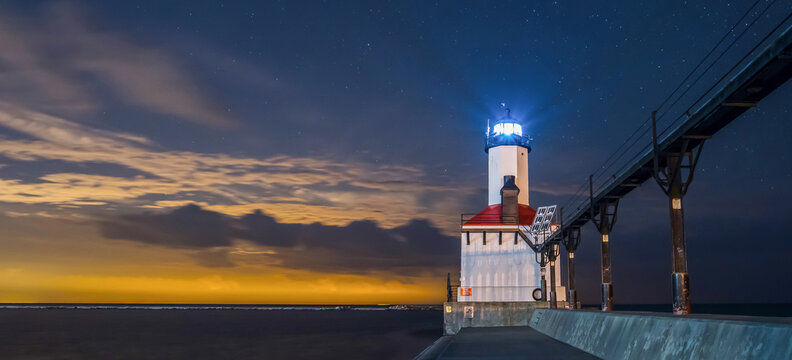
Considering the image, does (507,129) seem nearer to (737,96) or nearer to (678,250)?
(678,250)

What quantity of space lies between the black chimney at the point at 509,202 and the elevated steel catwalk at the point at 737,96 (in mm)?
34831

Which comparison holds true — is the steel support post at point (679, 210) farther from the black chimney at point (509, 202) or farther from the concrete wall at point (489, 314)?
the black chimney at point (509, 202)

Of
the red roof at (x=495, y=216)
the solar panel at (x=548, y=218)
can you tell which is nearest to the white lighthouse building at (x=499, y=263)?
the red roof at (x=495, y=216)

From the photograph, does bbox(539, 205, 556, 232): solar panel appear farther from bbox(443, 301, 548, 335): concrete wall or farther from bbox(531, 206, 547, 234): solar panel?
bbox(443, 301, 548, 335): concrete wall

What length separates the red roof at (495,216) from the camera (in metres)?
54.3

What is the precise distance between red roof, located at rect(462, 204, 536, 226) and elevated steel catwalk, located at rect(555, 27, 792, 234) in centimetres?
3407

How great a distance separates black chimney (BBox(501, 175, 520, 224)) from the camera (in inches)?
2170

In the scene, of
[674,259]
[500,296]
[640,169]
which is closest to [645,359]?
[674,259]

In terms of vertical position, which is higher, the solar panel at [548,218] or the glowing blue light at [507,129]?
the glowing blue light at [507,129]

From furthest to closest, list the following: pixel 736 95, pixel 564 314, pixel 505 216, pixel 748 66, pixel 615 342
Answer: pixel 505 216 < pixel 564 314 < pixel 615 342 < pixel 736 95 < pixel 748 66

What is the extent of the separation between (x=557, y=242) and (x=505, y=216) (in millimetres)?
14765

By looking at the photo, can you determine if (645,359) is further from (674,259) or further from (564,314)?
(564,314)

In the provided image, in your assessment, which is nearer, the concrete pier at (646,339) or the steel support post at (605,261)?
the concrete pier at (646,339)

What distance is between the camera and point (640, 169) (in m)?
20.9
